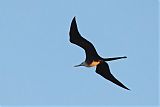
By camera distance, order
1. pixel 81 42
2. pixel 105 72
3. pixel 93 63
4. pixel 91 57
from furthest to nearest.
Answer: pixel 105 72 → pixel 93 63 → pixel 91 57 → pixel 81 42

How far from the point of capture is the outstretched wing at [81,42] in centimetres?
2709

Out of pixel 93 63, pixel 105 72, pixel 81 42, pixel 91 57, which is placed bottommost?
pixel 105 72

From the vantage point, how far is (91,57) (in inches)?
1106

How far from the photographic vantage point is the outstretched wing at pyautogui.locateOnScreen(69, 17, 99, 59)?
2709 centimetres

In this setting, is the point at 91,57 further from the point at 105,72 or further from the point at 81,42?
the point at 105,72

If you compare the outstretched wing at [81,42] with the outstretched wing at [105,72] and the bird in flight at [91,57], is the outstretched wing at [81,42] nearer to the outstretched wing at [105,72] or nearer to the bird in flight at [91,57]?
the bird in flight at [91,57]

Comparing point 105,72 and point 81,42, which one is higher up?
point 81,42

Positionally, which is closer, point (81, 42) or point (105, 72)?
point (81, 42)

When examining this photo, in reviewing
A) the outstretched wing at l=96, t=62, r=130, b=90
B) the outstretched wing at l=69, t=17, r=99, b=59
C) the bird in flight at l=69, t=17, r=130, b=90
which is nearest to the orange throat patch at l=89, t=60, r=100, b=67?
the bird in flight at l=69, t=17, r=130, b=90

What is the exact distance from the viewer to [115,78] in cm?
2920

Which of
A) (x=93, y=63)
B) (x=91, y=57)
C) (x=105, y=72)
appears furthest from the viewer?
(x=105, y=72)

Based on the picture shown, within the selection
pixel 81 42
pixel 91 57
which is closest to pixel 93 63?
pixel 91 57

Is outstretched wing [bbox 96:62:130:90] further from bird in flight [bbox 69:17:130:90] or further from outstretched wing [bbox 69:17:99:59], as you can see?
outstretched wing [bbox 69:17:99:59]

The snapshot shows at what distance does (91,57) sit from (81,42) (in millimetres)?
870
